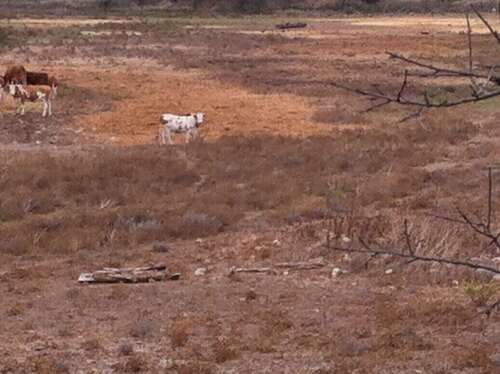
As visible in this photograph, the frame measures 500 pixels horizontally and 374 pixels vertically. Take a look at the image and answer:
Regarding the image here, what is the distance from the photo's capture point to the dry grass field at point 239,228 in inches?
374

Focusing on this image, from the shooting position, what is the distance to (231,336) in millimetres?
9891

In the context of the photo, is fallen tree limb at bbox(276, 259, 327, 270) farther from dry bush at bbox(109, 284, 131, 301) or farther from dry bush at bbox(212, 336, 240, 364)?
dry bush at bbox(212, 336, 240, 364)

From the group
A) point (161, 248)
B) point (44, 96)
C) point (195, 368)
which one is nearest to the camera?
point (195, 368)

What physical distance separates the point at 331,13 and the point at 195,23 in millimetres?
A: 21360

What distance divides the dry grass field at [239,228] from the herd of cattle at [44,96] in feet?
1.24

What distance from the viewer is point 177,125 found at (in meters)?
22.8

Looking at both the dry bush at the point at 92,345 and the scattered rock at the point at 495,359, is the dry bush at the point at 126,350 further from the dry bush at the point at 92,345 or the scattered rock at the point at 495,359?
the scattered rock at the point at 495,359

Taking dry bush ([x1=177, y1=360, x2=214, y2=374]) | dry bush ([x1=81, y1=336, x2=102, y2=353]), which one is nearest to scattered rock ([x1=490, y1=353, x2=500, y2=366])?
dry bush ([x1=177, y1=360, x2=214, y2=374])

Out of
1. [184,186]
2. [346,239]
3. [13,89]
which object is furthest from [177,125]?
[346,239]

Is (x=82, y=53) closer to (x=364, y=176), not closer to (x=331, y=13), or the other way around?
(x=364, y=176)

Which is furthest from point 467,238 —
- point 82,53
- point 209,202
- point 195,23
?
point 195,23

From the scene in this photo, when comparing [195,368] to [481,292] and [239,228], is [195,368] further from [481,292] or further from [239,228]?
[239,228]

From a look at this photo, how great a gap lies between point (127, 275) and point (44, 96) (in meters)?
14.8

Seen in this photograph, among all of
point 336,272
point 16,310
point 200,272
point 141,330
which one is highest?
point 141,330
